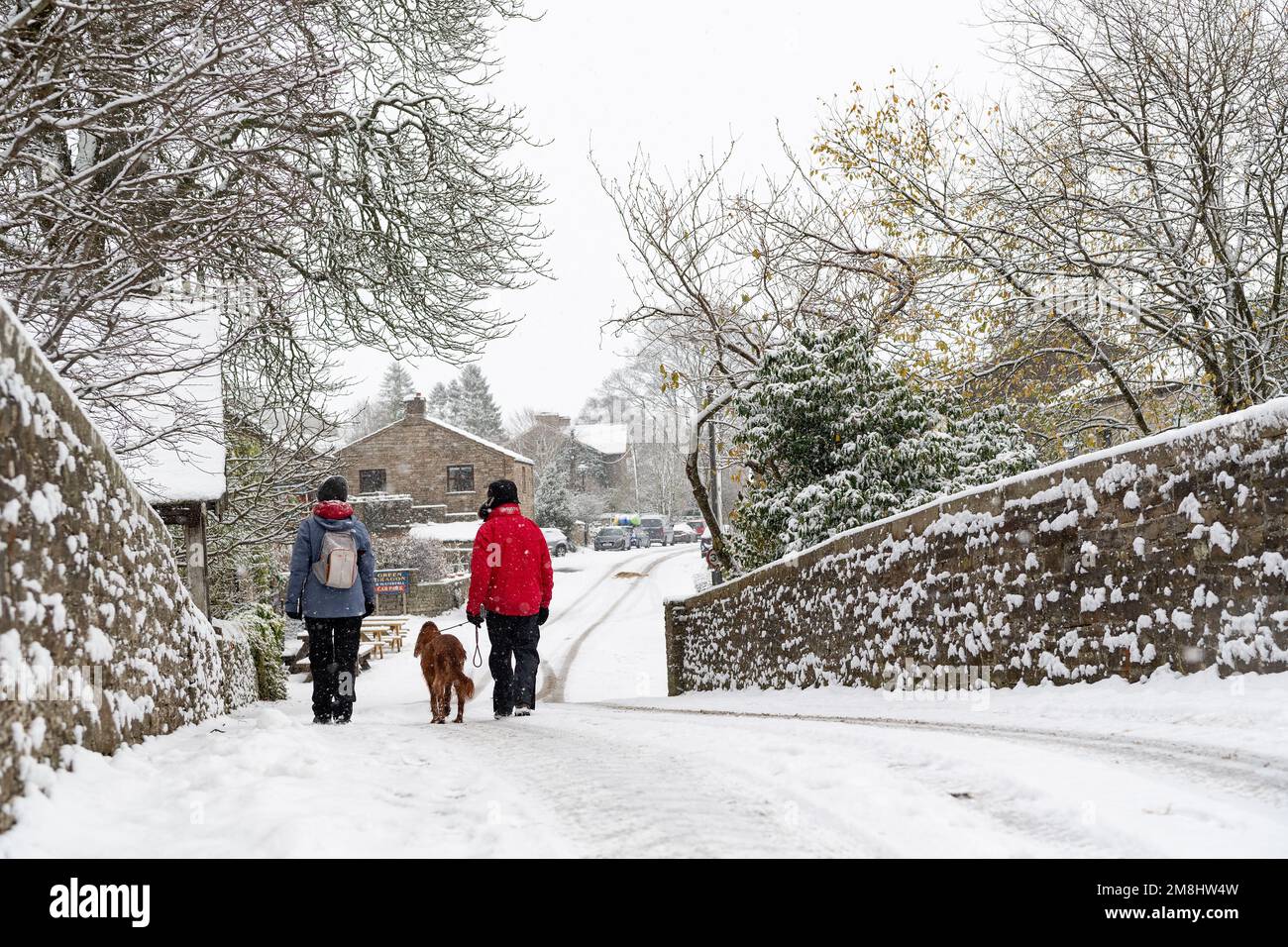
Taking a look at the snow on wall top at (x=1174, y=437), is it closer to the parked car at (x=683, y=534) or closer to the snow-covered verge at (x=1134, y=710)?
the snow-covered verge at (x=1134, y=710)

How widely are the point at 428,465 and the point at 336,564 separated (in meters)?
41.0

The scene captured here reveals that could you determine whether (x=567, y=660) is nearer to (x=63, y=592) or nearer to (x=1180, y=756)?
(x=1180, y=756)

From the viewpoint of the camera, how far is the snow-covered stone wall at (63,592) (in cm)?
296

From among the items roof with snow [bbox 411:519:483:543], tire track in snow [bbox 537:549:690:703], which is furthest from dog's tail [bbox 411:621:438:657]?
roof with snow [bbox 411:519:483:543]

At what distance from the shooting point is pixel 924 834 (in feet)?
10.2

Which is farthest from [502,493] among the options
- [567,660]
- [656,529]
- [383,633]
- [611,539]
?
[656,529]

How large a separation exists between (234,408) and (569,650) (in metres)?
10.9

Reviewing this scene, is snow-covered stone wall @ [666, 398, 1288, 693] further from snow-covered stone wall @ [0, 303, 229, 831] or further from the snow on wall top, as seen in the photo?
snow-covered stone wall @ [0, 303, 229, 831]

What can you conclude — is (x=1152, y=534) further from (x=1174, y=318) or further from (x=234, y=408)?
(x=234, y=408)

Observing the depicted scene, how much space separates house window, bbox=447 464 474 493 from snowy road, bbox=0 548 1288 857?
136 ft

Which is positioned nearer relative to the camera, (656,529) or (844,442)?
(844,442)

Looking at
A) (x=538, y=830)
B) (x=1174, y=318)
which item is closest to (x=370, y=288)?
(x=1174, y=318)

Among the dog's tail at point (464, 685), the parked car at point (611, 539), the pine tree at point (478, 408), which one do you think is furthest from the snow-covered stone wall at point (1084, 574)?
the pine tree at point (478, 408)

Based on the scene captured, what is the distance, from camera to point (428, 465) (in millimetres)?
46906
